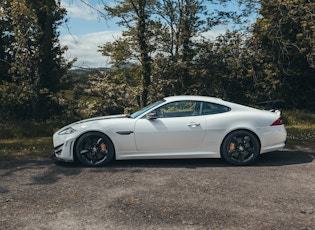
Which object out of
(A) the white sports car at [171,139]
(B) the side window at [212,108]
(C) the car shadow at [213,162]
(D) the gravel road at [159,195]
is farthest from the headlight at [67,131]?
(B) the side window at [212,108]

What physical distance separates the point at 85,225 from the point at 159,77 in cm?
1435

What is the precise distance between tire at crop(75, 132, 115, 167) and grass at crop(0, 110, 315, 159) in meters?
1.44

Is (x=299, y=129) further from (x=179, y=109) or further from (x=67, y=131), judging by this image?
(x=67, y=131)

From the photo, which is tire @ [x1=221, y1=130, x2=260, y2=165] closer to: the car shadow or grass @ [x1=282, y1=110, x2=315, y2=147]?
the car shadow

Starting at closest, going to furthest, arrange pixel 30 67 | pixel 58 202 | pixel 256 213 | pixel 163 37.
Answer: pixel 256 213 → pixel 58 202 → pixel 30 67 → pixel 163 37

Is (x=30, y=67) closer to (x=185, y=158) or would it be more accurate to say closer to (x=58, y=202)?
(x=185, y=158)

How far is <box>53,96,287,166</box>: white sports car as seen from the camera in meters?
6.45

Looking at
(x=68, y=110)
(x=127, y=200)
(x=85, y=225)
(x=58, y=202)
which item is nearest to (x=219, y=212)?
(x=127, y=200)

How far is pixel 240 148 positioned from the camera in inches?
255

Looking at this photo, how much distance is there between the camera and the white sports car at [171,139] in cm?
645

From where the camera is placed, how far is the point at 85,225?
3764 millimetres

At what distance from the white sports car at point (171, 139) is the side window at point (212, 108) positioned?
5.6 inches

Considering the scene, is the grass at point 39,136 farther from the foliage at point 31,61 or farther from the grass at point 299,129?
the foliage at point 31,61

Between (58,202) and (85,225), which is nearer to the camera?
(85,225)
